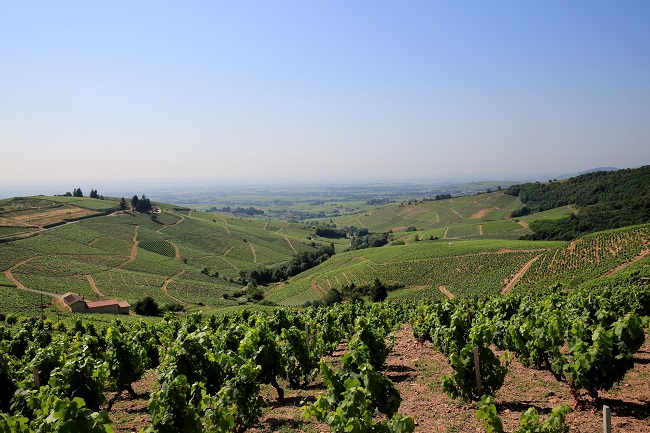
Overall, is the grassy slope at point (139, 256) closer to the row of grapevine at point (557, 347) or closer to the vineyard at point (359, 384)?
the vineyard at point (359, 384)

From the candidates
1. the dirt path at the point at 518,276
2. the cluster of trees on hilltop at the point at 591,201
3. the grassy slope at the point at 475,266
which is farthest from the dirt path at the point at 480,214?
the dirt path at the point at 518,276

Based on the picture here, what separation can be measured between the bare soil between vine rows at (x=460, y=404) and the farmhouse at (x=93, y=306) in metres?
48.6

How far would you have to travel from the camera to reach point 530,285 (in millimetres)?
55969

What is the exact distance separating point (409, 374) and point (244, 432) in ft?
25.5

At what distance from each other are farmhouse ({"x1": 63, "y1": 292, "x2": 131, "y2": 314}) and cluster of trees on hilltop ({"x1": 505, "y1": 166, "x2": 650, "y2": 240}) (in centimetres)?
9551

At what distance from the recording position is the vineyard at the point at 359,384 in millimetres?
8734

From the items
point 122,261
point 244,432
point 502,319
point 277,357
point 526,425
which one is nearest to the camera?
point 526,425

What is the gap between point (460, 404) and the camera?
39.8 feet

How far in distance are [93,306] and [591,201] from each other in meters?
155

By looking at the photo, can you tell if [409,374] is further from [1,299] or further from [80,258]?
[80,258]

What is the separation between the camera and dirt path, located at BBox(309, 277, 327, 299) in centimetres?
7920

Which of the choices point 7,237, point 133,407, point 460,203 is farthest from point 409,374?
point 460,203

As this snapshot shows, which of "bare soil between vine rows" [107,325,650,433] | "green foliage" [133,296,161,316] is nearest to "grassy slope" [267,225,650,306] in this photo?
"green foliage" [133,296,161,316]

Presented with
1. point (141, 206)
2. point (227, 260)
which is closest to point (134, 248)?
point (227, 260)
